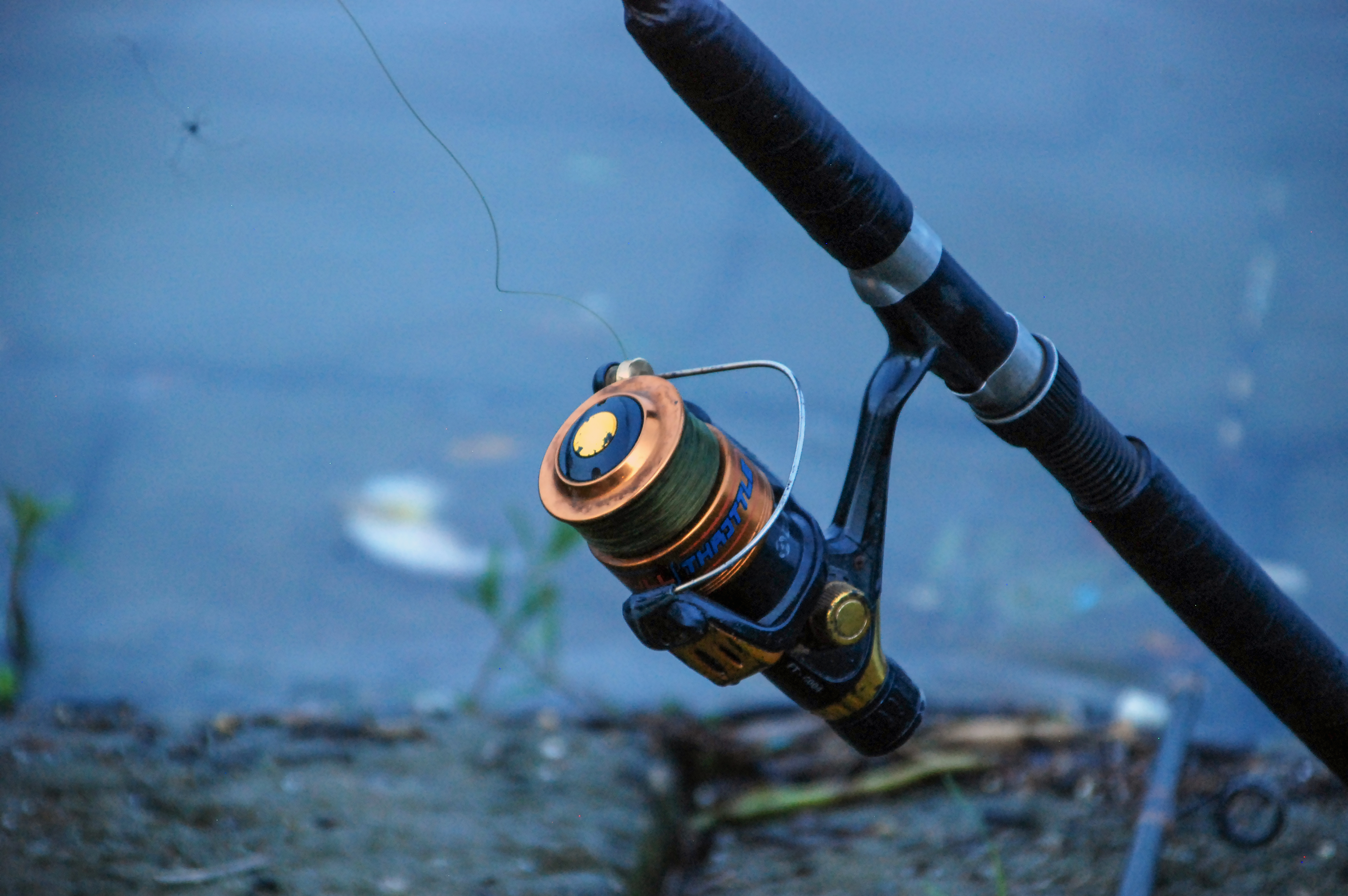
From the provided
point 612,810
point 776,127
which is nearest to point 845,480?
point 776,127

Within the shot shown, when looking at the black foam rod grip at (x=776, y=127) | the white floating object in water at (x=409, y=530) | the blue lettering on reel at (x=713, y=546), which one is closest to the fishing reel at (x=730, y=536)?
the blue lettering on reel at (x=713, y=546)

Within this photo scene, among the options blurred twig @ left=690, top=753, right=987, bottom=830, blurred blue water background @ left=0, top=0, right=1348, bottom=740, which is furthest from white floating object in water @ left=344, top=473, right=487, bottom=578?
blurred twig @ left=690, top=753, right=987, bottom=830

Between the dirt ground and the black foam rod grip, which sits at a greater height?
the black foam rod grip

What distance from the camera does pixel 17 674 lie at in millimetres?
2475

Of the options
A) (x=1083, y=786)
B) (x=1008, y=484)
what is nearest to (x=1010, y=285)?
(x=1008, y=484)

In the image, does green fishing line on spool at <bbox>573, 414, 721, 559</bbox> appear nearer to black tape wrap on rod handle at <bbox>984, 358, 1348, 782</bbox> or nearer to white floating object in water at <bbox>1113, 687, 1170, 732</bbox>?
black tape wrap on rod handle at <bbox>984, 358, 1348, 782</bbox>

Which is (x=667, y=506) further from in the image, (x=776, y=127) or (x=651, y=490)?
(x=776, y=127)

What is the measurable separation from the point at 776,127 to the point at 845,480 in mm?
372

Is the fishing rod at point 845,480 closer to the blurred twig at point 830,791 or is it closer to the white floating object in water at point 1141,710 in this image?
the blurred twig at point 830,791

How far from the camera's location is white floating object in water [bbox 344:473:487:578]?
9.53 feet

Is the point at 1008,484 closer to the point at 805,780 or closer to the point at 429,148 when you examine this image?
the point at 805,780

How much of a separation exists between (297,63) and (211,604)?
4.87 ft

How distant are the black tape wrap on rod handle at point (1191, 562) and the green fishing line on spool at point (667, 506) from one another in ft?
1.17

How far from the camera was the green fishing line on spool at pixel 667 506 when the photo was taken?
110cm
